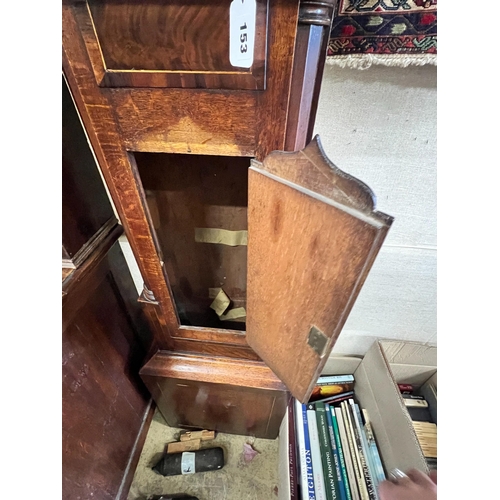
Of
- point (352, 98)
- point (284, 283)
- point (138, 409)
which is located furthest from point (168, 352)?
point (352, 98)

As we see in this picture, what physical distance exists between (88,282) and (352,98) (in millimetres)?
714

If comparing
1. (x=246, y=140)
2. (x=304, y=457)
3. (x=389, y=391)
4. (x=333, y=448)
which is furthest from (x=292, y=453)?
(x=246, y=140)

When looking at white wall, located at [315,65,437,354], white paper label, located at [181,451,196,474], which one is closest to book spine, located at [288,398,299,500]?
white paper label, located at [181,451,196,474]

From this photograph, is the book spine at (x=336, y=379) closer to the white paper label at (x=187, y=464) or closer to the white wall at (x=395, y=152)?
the white wall at (x=395, y=152)

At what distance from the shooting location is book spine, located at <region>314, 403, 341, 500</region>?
93 cm

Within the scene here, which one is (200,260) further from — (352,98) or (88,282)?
(352,98)

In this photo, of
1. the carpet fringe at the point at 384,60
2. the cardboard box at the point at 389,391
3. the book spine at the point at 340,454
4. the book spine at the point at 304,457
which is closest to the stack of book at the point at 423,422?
the cardboard box at the point at 389,391

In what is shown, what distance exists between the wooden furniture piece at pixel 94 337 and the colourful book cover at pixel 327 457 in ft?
2.13

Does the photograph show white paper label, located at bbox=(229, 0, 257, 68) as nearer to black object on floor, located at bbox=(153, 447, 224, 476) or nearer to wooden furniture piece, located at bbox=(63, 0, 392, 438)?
wooden furniture piece, located at bbox=(63, 0, 392, 438)

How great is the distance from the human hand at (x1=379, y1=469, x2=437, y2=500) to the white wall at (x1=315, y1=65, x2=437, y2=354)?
508 millimetres

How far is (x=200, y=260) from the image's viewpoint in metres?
0.81

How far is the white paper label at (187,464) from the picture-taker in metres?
1.08

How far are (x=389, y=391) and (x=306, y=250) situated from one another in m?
0.83

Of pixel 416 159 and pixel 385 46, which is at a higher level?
pixel 385 46
